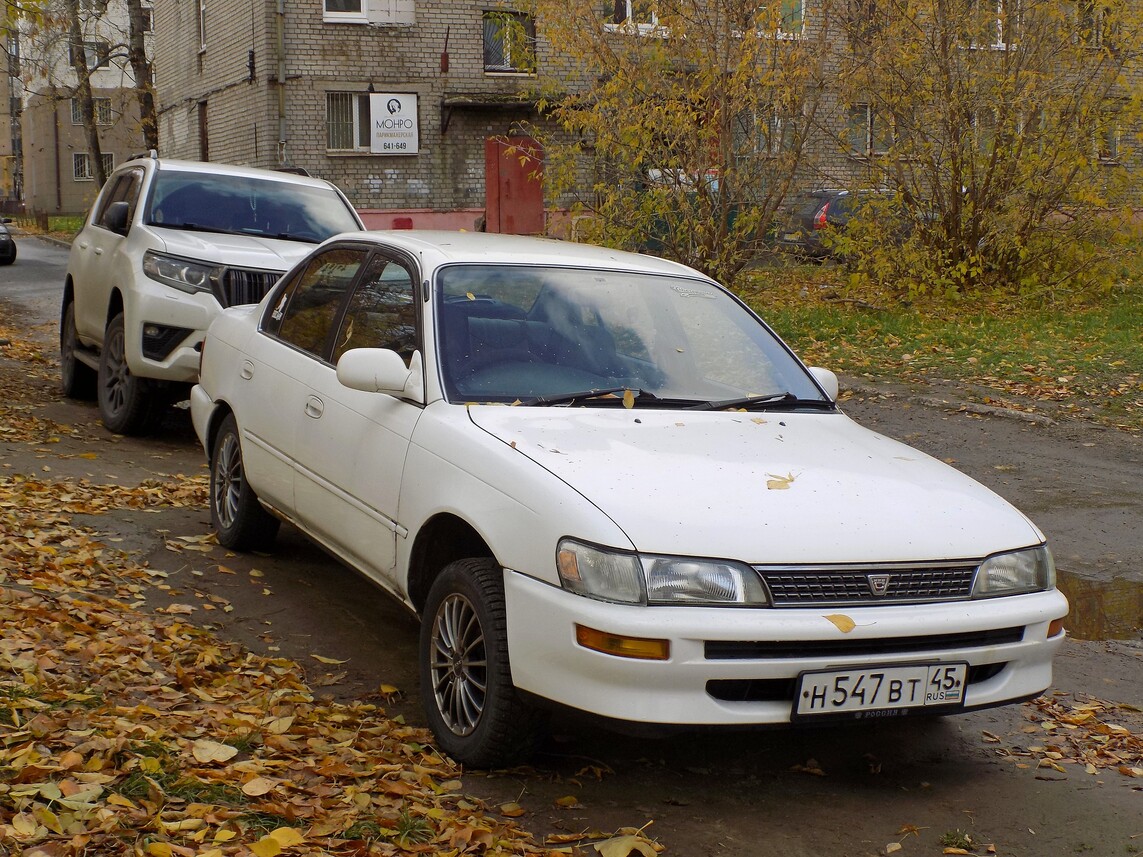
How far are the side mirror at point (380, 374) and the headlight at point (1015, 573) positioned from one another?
193 cm

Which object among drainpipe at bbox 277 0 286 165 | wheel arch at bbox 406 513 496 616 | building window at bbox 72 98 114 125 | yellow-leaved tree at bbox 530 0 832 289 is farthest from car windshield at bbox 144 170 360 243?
building window at bbox 72 98 114 125

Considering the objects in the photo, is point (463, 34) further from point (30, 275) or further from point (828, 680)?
point (828, 680)

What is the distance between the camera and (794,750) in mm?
4367

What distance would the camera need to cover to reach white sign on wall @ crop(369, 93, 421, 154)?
28.2 m

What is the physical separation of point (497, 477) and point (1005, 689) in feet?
5.31

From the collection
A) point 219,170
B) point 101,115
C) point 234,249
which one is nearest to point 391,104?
point 219,170

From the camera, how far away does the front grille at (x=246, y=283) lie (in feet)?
29.5

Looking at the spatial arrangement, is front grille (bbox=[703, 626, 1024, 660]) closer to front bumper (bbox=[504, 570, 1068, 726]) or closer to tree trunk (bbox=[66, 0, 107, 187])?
front bumper (bbox=[504, 570, 1068, 726])

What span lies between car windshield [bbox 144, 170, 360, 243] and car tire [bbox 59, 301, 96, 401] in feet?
5.29

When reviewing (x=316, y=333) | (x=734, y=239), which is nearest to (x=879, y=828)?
(x=316, y=333)

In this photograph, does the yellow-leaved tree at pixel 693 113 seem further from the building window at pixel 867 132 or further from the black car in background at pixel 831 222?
the building window at pixel 867 132

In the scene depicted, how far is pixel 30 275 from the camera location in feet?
84.0

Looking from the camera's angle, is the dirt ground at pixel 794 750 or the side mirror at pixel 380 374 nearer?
the dirt ground at pixel 794 750

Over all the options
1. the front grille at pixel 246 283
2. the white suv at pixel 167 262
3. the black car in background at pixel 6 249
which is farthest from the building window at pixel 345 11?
the front grille at pixel 246 283
